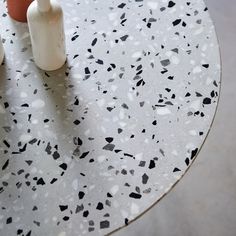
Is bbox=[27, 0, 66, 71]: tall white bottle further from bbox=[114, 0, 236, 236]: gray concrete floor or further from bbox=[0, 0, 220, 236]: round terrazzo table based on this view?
bbox=[114, 0, 236, 236]: gray concrete floor

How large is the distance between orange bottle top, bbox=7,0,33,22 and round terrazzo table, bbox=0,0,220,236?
2 centimetres

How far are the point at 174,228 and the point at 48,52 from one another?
764mm

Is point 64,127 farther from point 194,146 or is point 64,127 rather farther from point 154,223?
point 154,223

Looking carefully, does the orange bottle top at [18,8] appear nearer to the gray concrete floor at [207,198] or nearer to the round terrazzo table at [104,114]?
the round terrazzo table at [104,114]

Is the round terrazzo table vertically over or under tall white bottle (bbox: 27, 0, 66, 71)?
under

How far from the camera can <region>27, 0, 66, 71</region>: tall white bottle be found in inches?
31.7

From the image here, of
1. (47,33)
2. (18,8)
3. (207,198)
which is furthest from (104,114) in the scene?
(207,198)

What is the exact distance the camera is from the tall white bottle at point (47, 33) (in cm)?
80

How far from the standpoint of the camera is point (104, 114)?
872mm

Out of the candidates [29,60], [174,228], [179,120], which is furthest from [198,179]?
[29,60]

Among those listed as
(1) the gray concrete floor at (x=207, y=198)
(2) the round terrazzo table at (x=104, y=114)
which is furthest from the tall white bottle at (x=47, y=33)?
(1) the gray concrete floor at (x=207, y=198)

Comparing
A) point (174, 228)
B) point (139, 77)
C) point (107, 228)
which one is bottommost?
point (174, 228)

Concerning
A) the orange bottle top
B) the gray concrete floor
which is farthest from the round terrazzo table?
the gray concrete floor

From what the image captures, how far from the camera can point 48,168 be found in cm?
80
